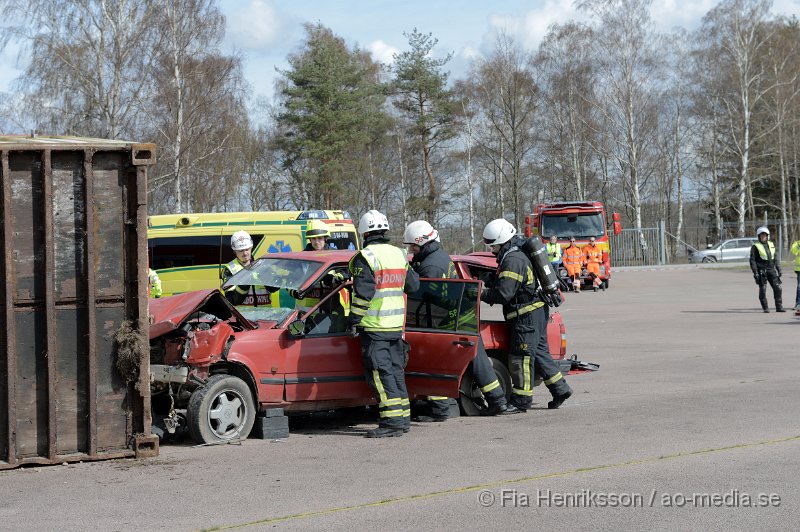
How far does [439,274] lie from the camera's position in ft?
30.6

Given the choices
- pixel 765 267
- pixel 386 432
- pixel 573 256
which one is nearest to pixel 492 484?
pixel 386 432

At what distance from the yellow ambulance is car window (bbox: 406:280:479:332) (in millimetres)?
9329

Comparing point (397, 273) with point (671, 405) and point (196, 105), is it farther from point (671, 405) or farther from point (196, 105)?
point (196, 105)

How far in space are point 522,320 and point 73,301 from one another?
4257 mm

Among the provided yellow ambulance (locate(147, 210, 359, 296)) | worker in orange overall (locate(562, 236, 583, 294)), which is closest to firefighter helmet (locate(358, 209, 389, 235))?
yellow ambulance (locate(147, 210, 359, 296))

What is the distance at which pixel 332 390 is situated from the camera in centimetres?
873

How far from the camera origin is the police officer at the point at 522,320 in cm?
953

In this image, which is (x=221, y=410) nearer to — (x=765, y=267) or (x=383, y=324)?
(x=383, y=324)

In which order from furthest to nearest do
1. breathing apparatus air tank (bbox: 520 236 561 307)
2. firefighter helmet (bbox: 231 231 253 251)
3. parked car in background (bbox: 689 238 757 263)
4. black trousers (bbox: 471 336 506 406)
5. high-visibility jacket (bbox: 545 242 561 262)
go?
parked car in background (bbox: 689 238 757 263), high-visibility jacket (bbox: 545 242 561 262), firefighter helmet (bbox: 231 231 253 251), breathing apparatus air tank (bbox: 520 236 561 307), black trousers (bbox: 471 336 506 406)

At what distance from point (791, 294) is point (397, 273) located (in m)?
20.4

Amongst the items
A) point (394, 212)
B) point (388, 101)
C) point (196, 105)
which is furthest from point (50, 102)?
point (394, 212)

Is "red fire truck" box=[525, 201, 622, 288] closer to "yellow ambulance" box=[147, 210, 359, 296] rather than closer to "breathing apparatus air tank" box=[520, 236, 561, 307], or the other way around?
"yellow ambulance" box=[147, 210, 359, 296]

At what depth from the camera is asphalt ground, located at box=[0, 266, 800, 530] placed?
5.83 m

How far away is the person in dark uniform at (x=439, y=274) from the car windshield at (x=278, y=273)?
3.23ft
